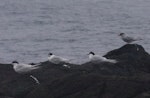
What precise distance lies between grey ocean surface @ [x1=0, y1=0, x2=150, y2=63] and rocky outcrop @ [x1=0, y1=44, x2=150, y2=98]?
383 inches

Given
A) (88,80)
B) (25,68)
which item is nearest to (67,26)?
(25,68)

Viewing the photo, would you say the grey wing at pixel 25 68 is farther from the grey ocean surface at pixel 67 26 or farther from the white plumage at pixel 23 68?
the grey ocean surface at pixel 67 26

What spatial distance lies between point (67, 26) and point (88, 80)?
27572 mm

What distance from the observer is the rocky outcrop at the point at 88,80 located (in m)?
12.4

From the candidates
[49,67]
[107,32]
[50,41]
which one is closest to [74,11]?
[107,32]

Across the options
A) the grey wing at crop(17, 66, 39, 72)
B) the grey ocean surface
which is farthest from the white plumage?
the grey ocean surface

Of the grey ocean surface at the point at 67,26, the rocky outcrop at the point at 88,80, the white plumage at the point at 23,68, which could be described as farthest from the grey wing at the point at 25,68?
the grey ocean surface at the point at 67,26

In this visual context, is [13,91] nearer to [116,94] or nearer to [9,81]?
[9,81]

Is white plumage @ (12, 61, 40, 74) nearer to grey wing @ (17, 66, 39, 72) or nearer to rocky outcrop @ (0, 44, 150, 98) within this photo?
grey wing @ (17, 66, 39, 72)

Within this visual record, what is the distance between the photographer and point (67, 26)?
40312 mm

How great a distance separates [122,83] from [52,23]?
1185 inches

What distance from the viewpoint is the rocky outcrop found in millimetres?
12352

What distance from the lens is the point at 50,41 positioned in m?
33.3

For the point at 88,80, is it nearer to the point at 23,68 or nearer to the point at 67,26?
the point at 23,68
